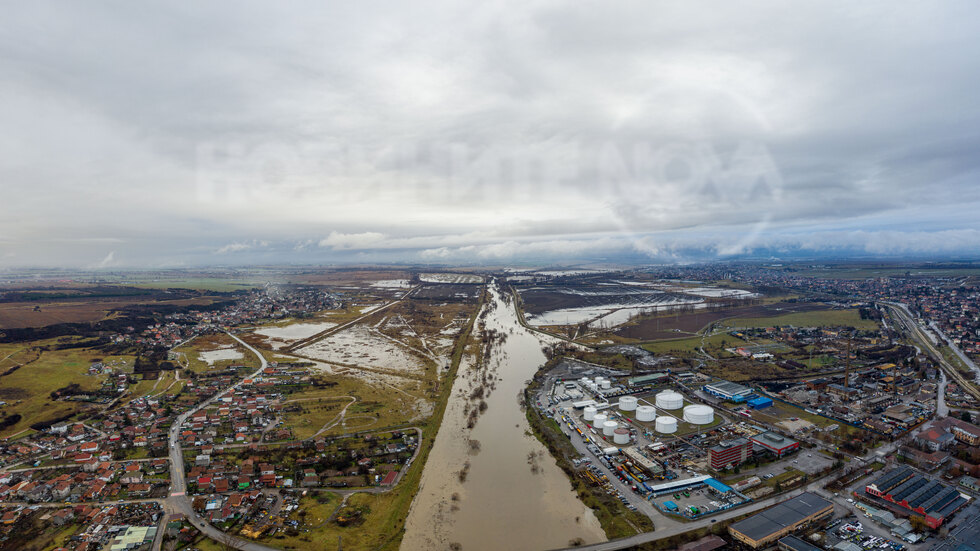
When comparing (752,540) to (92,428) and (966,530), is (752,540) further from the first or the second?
(92,428)

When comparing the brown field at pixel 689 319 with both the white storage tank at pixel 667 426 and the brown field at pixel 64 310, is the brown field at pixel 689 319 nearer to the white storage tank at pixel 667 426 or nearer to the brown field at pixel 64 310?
the white storage tank at pixel 667 426

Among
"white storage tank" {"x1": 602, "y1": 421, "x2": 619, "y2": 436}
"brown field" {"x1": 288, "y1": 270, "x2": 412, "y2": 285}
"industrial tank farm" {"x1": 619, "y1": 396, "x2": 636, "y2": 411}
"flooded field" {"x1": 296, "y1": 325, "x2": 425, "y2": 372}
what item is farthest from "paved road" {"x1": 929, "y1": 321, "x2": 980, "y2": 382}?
"brown field" {"x1": 288, "y1": 270, "x2": 412, "y2": 285}

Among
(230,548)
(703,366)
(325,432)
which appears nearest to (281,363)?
(325,432)

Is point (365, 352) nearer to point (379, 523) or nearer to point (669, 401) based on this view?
point (379, 523)

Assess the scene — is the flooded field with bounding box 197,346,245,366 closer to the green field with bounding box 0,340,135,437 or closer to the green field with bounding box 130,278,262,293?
the green field with bounding box 0,340,135,437

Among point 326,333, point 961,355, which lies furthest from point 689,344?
point 326,333
